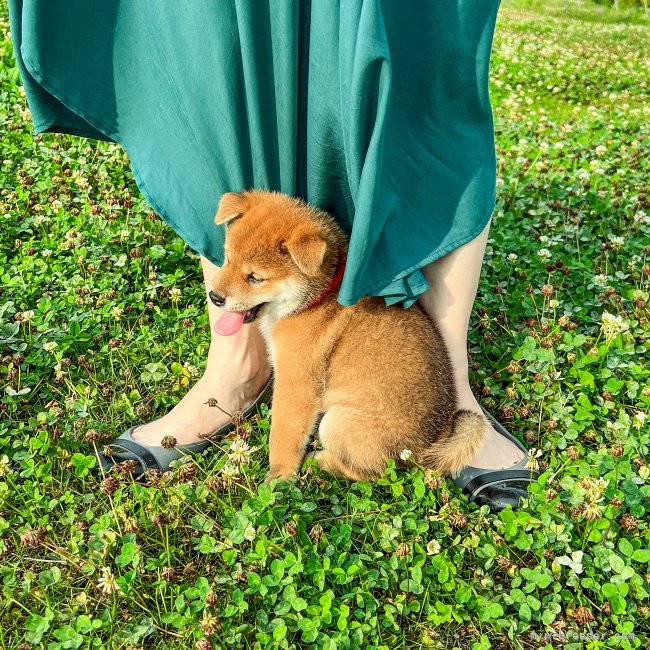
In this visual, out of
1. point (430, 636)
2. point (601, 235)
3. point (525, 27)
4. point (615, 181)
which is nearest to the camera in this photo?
point (430, 636)

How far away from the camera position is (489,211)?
8.22 feet

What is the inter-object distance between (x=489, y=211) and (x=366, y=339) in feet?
2.06

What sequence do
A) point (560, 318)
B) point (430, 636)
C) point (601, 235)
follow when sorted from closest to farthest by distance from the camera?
point (430, 636), point (560, 318), point (601, 235)

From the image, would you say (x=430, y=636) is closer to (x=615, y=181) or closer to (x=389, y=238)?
(x=389, y=238)

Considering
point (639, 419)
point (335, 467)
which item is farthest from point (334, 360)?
point (639, 419)

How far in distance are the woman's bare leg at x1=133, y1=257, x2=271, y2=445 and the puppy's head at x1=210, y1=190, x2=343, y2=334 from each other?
0.25 metres

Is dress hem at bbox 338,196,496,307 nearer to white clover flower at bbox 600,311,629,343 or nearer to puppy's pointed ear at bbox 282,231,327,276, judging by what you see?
puppy's pointed ear at bbox 282,231,327,276

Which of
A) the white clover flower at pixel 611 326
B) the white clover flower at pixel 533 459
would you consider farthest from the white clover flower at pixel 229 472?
the white clover flower at pixel 611 326

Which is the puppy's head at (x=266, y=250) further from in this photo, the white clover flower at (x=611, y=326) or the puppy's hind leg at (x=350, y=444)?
the white clover flower at (x=611, y=326)

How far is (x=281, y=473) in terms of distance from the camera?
259cm

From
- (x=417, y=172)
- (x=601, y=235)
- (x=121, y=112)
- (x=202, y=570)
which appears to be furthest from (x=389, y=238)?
(x=601, y=235)

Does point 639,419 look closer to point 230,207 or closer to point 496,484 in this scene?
point 496,484

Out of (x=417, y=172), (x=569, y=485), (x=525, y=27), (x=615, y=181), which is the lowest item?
(x=525, y=27)

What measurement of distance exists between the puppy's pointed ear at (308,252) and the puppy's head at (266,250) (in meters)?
0.06
